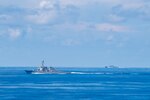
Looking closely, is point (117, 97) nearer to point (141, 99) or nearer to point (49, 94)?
point (141, 99)

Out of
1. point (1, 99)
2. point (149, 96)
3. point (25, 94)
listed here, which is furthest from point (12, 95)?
point (149, 96)

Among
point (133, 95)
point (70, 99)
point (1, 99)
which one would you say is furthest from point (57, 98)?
point (133, 95)

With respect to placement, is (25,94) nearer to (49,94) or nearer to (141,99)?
(49,94)

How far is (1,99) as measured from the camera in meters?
121

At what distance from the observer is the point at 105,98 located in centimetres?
12688

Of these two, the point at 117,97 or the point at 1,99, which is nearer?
the point at 1,99

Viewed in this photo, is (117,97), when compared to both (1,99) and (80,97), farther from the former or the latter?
(1,99)

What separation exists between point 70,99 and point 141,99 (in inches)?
595

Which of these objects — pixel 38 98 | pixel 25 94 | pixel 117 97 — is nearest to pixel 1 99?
pixel 38 98

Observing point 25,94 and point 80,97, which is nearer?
point 80,97

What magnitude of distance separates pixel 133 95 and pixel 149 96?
5744 mm

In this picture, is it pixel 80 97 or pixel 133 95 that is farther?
pixel 133 95

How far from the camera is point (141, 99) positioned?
125 m

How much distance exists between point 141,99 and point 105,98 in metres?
7.68
